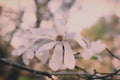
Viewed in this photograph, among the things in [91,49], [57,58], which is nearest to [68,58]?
[57,58]

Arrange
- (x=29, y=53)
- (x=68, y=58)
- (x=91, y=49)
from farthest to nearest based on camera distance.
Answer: (x=29, y=53) → (x=91, y=49) → (x=68, y=58)

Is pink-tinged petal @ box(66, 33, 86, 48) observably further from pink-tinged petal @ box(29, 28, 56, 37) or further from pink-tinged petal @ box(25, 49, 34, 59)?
pink-tinged petal @ box(25, 49, 34, 59)

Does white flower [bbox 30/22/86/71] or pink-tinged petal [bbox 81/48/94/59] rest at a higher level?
white flower [bbox 30/22/86/71]

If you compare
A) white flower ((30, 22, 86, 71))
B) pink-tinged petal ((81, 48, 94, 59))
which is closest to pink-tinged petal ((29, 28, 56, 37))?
white flower ((30, 22, 86, 71))

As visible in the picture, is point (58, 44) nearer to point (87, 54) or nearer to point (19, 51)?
point (87, 54)

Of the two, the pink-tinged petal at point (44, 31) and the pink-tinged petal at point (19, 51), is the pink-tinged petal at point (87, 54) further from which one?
the pink-tinged petal at point (19, 51)

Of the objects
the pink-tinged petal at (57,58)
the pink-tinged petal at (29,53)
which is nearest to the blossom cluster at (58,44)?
the pink-tinged petal at (57,58)

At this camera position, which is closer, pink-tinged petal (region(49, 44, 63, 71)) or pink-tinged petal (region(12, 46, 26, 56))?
pink-tinged petal (region(49, 44, 63, 71))
